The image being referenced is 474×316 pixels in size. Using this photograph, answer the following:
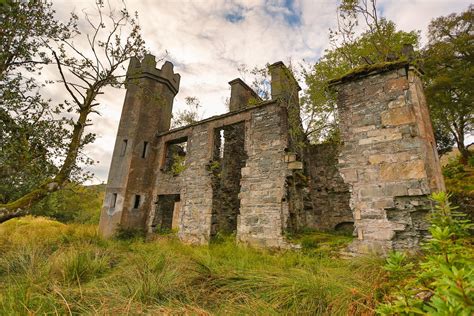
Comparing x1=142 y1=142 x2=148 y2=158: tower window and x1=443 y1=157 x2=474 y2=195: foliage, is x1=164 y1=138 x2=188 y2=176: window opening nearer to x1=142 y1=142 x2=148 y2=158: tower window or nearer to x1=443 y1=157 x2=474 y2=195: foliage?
x1=142 y1=142 x2=148 y2=158: tower window

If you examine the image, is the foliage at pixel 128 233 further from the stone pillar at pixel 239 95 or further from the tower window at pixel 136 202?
the stone pillar at pixel 239 95

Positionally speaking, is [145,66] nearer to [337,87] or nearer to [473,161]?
[337,87]

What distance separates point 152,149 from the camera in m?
12.0

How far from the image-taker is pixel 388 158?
17.9 ft

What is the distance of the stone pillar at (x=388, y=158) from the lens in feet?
16.5

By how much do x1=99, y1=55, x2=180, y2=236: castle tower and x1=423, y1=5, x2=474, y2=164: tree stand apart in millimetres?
Answer: 14565

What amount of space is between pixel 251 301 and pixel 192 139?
833 centimetres

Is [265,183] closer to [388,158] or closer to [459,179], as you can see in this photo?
[388,158]

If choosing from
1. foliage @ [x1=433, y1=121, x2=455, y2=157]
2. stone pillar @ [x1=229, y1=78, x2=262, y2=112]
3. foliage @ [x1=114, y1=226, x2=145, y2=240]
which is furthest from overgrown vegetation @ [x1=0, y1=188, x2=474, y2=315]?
foliage @ [x1=433, y1=121, x2=455, y2=157]

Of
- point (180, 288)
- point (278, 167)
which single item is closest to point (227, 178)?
point (278, 167)

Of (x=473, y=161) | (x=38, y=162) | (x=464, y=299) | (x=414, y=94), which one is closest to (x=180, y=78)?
(x=38, y=162)

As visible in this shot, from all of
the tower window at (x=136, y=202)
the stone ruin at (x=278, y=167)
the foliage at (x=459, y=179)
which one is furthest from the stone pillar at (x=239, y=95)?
the foliage at (x=459, y=179)

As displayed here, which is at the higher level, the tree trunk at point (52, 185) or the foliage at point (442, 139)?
the foliage at point (442, 139)

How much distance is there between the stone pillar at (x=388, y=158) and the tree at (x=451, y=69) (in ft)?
32.1
